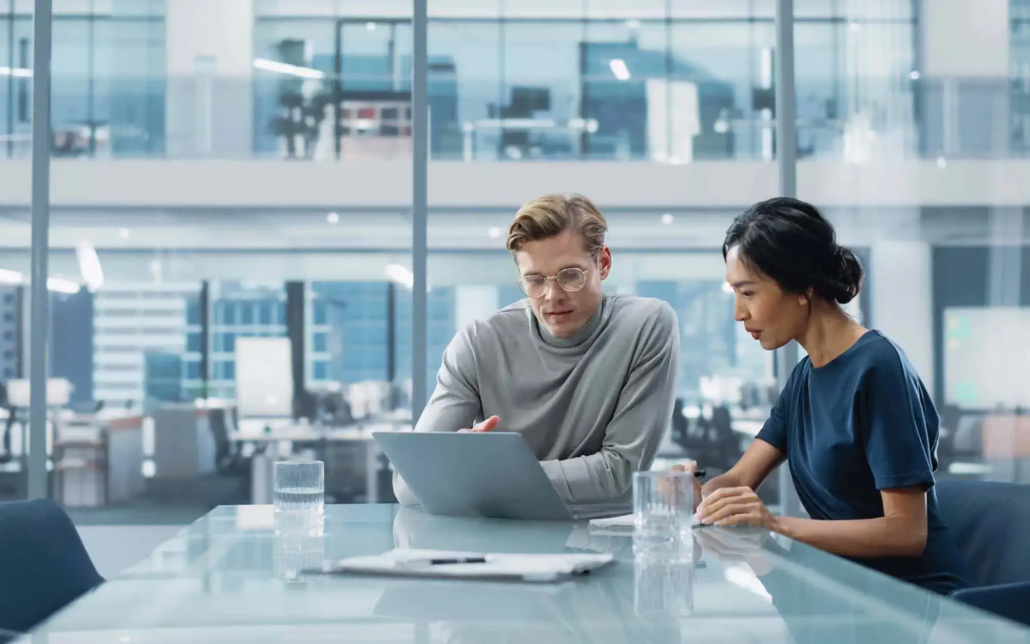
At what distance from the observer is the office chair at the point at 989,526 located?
1.93 metres

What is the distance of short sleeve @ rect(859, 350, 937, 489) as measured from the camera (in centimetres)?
181

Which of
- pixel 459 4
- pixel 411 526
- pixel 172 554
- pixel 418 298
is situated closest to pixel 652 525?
pixel 411 526

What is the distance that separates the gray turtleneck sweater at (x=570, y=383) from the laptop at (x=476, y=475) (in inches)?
9.0

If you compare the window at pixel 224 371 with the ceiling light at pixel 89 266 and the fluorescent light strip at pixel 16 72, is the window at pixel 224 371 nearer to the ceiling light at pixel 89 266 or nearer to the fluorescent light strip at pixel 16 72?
the ceiling light at pixel 89 266

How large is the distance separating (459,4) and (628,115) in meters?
0.75

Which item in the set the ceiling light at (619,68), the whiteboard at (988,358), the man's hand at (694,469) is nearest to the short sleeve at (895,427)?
the man's hand at (694,469)

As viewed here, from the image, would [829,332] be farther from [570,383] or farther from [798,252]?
[570,383]

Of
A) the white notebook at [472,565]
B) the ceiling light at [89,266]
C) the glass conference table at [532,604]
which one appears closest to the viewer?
the glass conference table at [532,604]

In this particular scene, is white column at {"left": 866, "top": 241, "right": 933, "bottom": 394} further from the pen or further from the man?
the pen

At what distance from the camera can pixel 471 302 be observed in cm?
380

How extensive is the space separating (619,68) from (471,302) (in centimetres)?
106

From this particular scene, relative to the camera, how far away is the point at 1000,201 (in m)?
3.76

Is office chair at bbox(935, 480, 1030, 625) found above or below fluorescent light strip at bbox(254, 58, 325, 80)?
below

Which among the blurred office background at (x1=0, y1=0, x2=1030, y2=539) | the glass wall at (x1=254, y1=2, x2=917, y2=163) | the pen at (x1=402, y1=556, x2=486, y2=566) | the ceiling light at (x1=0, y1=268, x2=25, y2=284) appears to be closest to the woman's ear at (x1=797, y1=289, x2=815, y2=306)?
the pen at (x1=402, y1=556, x2=486, y2=566)
